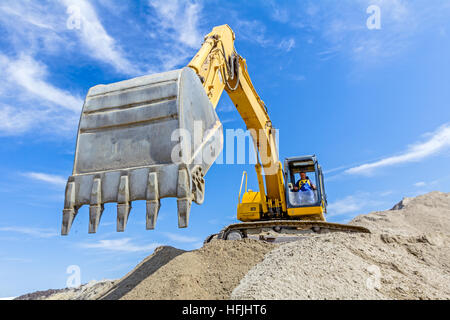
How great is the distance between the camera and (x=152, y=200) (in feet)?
13.0

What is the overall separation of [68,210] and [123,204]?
2.52 ft

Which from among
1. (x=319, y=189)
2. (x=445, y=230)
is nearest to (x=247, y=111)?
(x=319, y=189)

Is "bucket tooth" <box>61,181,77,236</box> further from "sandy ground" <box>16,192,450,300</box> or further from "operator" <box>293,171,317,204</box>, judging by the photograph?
"operator" <box>293,171,317,204</box>

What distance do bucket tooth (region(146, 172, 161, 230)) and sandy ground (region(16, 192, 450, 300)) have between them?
112cm

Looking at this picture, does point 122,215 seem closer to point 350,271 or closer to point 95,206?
point 95,206

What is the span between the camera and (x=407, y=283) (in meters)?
5.09

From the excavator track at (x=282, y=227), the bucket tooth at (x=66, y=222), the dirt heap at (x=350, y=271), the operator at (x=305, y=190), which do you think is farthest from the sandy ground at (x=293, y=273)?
the operator at (x=305, y=190)

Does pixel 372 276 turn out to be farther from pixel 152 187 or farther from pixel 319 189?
pixel 319 189

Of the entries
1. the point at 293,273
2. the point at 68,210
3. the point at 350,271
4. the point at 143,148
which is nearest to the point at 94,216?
the point at 68,210

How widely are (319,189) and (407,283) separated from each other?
4.08 meters

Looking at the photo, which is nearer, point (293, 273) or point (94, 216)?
point (94, 216)

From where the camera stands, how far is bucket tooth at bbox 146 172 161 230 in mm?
3920

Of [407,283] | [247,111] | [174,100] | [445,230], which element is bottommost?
[407,283]
